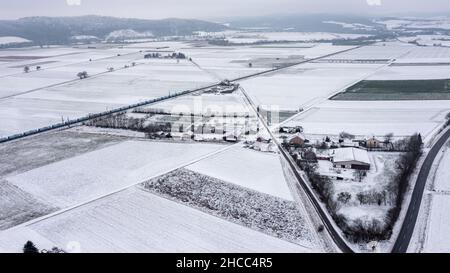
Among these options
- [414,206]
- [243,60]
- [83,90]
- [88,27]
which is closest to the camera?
[414,206]

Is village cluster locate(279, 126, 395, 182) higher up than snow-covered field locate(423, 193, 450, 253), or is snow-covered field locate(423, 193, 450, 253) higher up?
village cluster locate(279, 126, 395, 182)

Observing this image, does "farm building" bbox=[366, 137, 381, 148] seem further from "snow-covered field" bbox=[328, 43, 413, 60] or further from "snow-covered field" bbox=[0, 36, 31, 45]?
"snow-covered field" bbox=[0, 36, 31, 45]

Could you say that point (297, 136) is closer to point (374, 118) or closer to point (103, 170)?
point (374, 118)

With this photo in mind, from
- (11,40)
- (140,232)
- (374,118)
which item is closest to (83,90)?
(374,118)

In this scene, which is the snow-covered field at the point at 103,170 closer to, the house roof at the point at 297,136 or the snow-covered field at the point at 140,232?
the snow-covered field at the point at 140,232

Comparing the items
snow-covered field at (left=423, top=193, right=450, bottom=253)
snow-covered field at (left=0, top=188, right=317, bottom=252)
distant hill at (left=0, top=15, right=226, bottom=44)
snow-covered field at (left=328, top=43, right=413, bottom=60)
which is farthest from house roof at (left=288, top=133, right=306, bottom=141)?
distant hill at (left=0, top=15, right=226, bottom=44)

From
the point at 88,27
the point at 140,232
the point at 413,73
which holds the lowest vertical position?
the point at 140,232
